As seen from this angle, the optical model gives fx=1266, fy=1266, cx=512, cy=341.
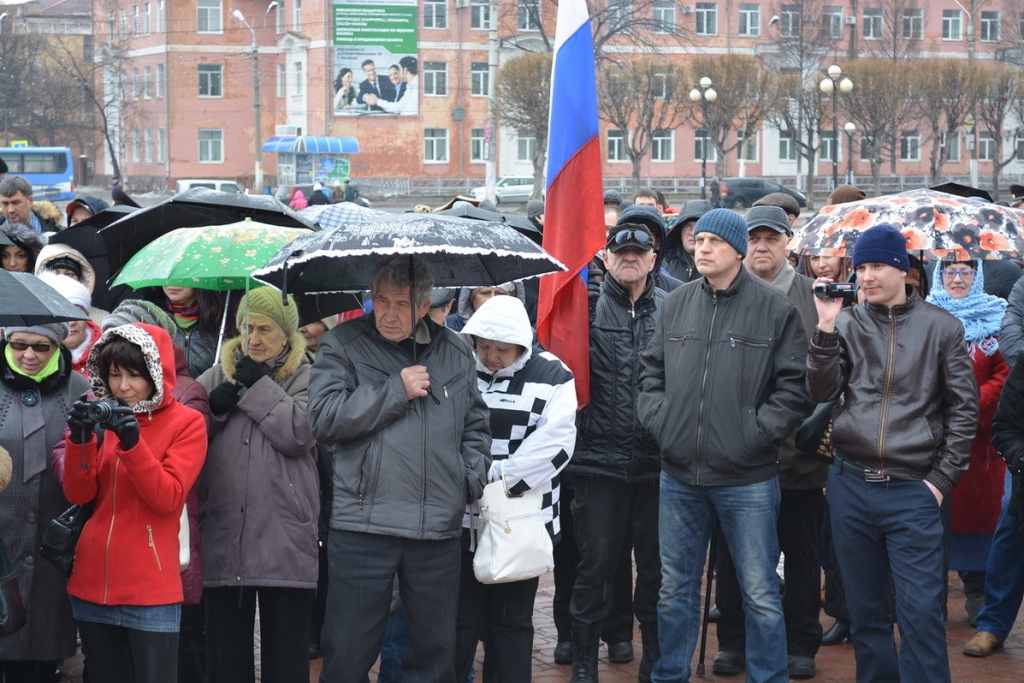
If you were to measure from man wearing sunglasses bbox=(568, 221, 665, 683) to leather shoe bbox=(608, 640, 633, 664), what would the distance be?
0.78 feet

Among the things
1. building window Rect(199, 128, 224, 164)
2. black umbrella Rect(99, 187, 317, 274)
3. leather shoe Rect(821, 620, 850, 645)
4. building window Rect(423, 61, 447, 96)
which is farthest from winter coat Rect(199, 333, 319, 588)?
building window Rect(199, 128, 224, 164)

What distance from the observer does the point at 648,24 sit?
47.6m

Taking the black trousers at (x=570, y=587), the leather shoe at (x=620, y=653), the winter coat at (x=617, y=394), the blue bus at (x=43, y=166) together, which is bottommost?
the leather shoe at (x=620, y=653)

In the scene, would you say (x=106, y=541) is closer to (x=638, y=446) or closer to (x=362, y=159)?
(x=638, y=446)

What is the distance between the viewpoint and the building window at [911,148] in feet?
200

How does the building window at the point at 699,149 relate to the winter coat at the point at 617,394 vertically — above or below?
above

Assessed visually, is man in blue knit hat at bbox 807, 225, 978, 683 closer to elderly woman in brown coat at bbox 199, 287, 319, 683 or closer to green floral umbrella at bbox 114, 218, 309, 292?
elderly woman in brown coat at bbox 199, 287, 319, 683

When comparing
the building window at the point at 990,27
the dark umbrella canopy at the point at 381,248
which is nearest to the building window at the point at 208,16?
the building window at the point at 990,27

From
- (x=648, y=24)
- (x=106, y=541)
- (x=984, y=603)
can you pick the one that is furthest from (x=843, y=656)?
(x=648, y=24)

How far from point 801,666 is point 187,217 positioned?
143 inches

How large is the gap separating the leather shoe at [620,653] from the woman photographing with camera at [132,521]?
235 cm

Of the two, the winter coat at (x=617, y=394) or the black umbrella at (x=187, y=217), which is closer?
the winter coat at (x=617, y=394)

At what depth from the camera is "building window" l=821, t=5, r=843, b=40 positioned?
5881cm

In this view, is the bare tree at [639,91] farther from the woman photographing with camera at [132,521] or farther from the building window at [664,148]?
the woman photographing with camera at [132,521]
